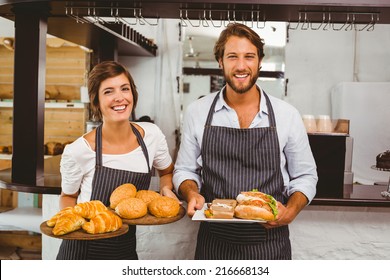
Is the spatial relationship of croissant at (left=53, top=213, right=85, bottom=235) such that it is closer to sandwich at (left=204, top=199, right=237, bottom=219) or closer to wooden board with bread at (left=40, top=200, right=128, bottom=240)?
wooden board with bread at (left=40, top=200, right=128, bottom=240)

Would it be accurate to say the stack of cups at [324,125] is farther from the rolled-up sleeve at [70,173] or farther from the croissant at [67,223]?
the croissant at [67,223]

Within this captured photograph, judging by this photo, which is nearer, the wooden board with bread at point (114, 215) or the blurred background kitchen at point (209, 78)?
the wooden board with bread at point (114, 215)

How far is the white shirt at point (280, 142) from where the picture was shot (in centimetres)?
142

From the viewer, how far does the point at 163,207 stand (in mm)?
1278

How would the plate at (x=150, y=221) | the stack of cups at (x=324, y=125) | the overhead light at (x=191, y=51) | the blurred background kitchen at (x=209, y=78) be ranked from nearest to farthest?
1. the plate at (x=150, y=221)
2. the stack of cups at (x=324, y=125)
3. the blurred background kitchen at (x=209, y=78)
4. the overhead light at (x=191, y=51)

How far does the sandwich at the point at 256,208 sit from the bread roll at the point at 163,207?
0.18m

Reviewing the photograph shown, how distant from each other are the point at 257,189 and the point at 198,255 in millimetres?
313

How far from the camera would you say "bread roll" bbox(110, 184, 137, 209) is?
1320 millimetres

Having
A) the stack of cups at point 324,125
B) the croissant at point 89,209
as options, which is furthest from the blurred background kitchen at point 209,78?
the croissant at point 89,209

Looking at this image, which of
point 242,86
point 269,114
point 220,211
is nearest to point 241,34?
point 242,86

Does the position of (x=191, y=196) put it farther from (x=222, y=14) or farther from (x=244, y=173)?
(x=222, y=14)

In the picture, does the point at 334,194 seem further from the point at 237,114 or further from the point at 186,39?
the point at 186,39

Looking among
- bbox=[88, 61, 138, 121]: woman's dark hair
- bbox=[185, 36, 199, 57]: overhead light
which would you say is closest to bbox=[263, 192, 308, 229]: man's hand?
bbox=[88, 61, 138, 121]: woman's dark hair
